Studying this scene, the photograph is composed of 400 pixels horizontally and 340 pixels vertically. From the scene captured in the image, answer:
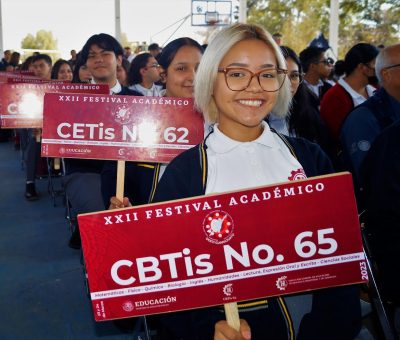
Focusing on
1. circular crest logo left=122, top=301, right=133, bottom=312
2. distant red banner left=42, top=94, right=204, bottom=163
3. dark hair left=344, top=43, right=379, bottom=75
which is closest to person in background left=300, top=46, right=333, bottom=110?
dark hair left=344, top=43, right=379, bottom=75

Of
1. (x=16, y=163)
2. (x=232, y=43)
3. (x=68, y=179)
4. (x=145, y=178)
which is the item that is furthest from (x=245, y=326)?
(x=16, y=163)

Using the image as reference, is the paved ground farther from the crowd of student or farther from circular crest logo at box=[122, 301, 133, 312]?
circular crest logo at box=[122, 301, 133, 312]

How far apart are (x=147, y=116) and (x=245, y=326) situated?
3.75ft

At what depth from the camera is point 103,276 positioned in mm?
1264

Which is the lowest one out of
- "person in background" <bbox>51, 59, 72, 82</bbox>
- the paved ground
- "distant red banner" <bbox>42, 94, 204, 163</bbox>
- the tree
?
the paved ground

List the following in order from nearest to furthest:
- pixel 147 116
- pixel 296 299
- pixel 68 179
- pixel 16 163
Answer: pixel 296 299 < pixel 147 116 < pixel 68 179 < pixel 16 163

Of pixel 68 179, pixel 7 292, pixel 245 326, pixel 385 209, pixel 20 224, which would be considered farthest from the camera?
pixel 20 224

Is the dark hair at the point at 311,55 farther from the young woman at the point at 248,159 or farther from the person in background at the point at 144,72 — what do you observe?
the young woman at the point at 248,159

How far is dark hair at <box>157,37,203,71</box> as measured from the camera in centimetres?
278

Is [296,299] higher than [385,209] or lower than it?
lower

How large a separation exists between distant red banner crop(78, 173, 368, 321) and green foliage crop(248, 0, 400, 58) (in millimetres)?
23443

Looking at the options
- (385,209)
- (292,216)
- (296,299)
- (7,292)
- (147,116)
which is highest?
(147,116)

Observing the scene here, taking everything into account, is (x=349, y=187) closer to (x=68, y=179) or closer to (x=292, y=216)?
(x=292, y=216)

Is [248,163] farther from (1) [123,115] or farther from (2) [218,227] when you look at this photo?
(1) [123,115]
